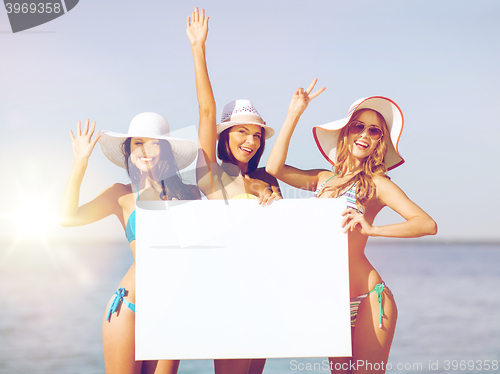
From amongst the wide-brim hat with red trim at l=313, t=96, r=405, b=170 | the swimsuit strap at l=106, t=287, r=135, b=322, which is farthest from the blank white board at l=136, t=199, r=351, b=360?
the wide-brim hat with red trim at l=313, t=96, r=405, b=170

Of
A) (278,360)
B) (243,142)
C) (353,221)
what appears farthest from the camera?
(278,360)

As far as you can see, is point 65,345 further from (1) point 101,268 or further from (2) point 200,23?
(1) point 101,268

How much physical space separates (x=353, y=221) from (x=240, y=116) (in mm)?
1204

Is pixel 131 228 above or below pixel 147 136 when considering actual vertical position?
below

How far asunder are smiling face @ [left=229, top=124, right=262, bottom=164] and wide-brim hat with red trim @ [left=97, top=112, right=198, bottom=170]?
30cm

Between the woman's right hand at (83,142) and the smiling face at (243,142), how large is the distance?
3.14 ft

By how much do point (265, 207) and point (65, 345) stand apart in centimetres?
885

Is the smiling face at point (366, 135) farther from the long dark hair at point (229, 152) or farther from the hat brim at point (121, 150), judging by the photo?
the hat brim at point (121, 150)

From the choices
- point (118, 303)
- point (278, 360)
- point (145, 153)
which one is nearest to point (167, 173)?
point (145, 153)

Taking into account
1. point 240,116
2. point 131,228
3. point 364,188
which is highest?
point 240,116

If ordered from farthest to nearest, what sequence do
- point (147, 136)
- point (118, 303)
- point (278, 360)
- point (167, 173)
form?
point (278, 360) < point (167, 173) < point (147, 136) < point (118, 303)

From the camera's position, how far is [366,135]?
3.12 meters

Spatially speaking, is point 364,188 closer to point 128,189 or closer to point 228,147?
point 228,147

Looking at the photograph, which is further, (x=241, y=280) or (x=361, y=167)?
(x=361, y=167)
